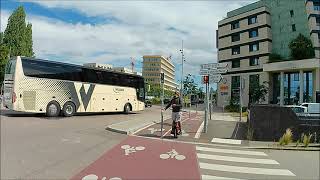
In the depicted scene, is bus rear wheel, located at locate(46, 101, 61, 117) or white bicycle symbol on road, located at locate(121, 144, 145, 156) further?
bus rear wheel, located at locate(46, 101, 61, 117)

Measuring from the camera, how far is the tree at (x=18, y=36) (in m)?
56.2

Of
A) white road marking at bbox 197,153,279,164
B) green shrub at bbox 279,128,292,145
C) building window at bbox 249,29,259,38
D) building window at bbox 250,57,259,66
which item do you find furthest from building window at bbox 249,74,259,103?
white road marking at bbox 197,153,279,164

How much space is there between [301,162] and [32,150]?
7.60 metres

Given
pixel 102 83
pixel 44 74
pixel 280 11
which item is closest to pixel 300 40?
pixel 280 11

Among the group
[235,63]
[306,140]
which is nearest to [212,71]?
[306,140]

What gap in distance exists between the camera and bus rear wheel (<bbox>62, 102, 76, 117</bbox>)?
22.6 metres

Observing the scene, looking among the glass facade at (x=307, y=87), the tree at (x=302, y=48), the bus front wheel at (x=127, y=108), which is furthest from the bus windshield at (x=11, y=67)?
the glass facade at (x=307, y=87)

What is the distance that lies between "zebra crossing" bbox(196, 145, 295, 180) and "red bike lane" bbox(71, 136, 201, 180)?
30cm

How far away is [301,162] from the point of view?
1004 cm

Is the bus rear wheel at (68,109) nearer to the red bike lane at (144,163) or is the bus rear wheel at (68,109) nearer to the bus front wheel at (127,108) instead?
the bus front wheel at (127,108)

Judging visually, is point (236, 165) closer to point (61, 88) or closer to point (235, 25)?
point (61, 88)

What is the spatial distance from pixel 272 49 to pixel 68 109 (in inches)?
1924

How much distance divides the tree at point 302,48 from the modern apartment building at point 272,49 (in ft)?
5.12

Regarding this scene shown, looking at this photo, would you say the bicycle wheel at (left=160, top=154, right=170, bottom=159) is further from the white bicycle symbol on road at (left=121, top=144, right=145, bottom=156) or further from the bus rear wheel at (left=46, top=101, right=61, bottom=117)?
the bus rear wheel at (left=46, top=101, right=61, bottom=117)
